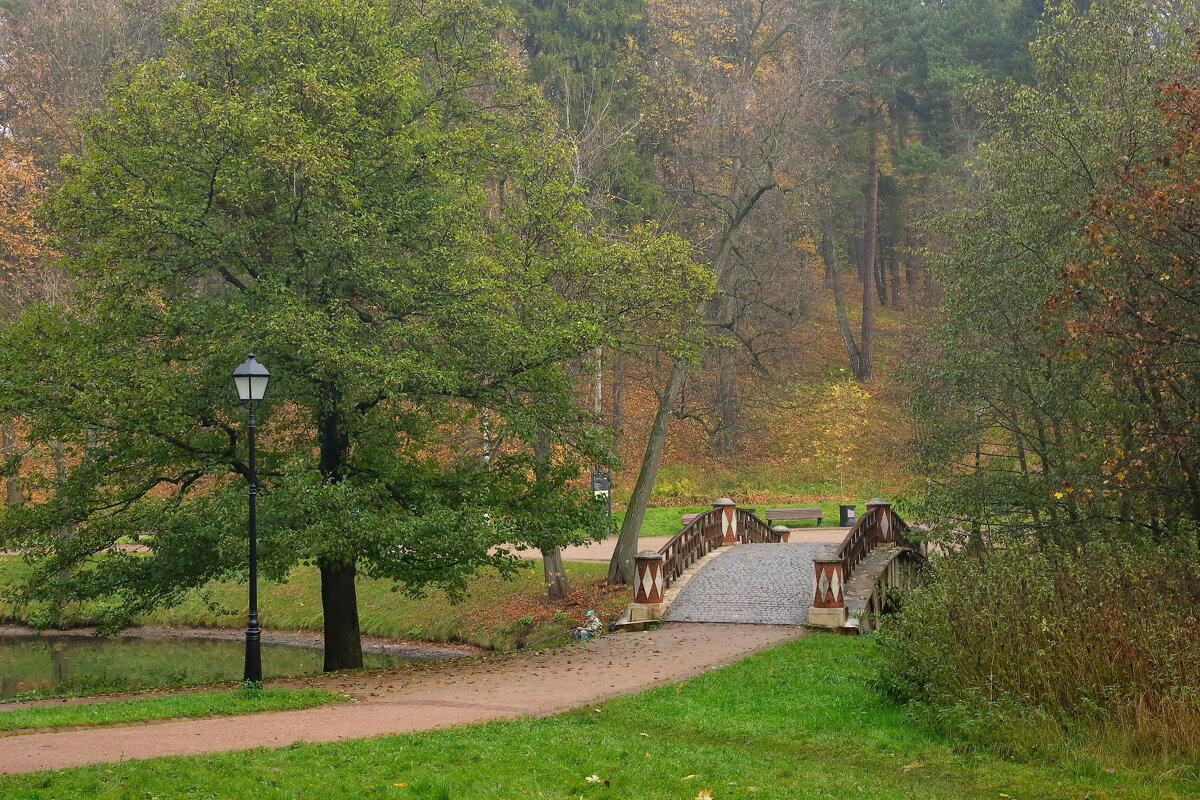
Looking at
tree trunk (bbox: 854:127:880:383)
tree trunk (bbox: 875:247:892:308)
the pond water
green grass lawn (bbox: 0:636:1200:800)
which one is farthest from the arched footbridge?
tree trunk (bbox: 875:247:892:308)

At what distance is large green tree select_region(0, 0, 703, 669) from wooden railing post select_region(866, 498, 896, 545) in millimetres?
9087

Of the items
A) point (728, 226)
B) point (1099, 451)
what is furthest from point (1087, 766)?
point (728, 226)

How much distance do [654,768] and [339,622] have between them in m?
10.7

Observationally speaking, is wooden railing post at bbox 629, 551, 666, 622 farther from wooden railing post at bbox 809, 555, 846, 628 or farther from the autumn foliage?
the autumn foliage

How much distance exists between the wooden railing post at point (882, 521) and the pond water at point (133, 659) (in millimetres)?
11346

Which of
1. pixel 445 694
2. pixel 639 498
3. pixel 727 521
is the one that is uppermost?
pixel 639 498

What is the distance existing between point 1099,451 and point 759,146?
45.7ft

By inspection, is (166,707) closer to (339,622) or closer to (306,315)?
(306,315)

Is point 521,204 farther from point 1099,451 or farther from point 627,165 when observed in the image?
point 627,165

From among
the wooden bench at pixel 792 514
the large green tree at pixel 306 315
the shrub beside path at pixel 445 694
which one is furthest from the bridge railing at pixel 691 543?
the wooden bench at pixel 792 514

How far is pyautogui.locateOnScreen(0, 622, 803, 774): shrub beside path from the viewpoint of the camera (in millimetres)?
10383

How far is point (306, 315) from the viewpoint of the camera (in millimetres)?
15734

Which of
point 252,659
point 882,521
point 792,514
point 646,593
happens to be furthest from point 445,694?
point 792,514

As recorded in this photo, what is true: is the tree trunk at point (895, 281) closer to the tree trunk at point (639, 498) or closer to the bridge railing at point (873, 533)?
the bridge railing at point (873, 533)
